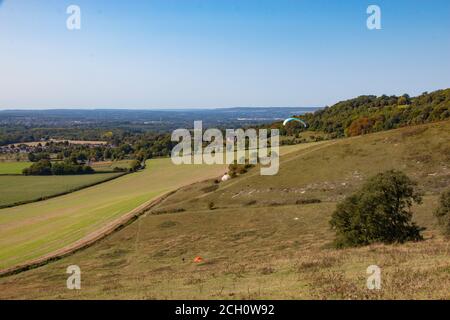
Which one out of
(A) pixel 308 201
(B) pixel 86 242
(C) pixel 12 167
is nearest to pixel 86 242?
(B) pixel 86 242

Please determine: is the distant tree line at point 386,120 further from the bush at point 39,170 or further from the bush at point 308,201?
the bush at point 39,170

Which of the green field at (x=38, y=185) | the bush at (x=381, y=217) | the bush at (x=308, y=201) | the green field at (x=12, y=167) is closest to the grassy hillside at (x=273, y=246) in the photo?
the bush at (x=308, y=201)

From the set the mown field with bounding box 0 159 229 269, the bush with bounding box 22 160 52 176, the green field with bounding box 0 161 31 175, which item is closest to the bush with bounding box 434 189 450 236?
the mown field with bounding box 0 159 229 269

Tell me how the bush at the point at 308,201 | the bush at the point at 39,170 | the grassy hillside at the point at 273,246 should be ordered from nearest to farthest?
1. the grassy hillside at the point at 273,246
2. the bush at the point at 308,201
3. the bush at the point at 39,170

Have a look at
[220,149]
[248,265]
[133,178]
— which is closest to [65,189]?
[133,178]
